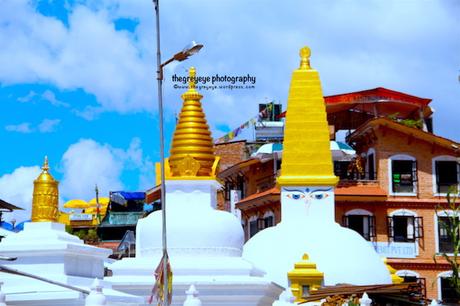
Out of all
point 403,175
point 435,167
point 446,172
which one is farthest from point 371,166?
point 446,172

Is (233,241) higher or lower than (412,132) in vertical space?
lower

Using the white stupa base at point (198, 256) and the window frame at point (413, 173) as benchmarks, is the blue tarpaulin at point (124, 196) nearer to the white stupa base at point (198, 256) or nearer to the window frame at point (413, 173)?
the window frame at point (413, 173)

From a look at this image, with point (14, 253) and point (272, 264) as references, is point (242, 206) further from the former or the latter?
point (14, 253)

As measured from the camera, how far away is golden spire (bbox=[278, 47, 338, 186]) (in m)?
36.7

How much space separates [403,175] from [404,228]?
8.94 feet

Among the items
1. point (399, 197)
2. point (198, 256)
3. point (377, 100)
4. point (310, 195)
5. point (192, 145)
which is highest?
point (377, 100)

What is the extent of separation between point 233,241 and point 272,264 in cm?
512

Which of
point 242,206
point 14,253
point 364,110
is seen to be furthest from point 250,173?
point 14,253

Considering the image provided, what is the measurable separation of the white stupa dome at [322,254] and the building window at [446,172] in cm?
1285

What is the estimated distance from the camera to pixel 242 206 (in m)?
50.9

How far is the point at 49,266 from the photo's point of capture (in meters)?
26.0

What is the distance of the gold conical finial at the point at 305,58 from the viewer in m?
38.6

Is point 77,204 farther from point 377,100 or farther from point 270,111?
point 377,100

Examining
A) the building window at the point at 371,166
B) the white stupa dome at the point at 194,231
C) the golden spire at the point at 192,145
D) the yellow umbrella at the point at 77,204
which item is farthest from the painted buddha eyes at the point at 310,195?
the yellow umbrella at the point at 77,204
